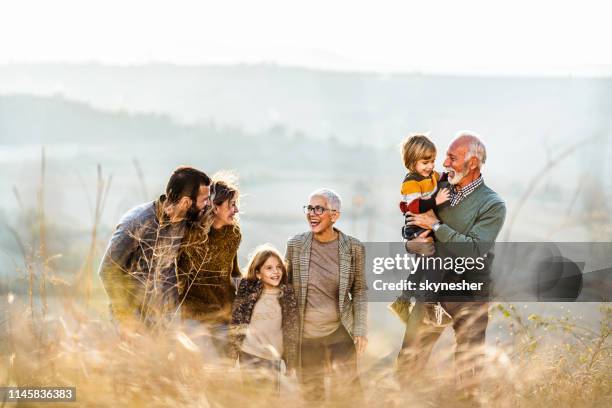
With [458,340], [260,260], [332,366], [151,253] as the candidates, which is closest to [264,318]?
[260,260]

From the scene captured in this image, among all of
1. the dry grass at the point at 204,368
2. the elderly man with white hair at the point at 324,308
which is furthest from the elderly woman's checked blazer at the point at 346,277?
the dry grass at the point at 204,368

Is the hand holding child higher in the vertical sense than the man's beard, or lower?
lower

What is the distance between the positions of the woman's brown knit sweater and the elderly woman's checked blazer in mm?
325

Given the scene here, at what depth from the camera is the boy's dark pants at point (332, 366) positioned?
4.32 m

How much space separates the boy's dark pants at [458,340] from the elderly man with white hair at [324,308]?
0.30 m

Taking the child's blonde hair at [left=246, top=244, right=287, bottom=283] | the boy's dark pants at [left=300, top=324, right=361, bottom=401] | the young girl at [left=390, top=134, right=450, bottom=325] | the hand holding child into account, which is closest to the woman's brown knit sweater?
the child's blonde hair at [left=246, top=244, right=287, bottom=283]

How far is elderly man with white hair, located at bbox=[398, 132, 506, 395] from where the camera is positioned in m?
4.30

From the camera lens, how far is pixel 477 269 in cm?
439

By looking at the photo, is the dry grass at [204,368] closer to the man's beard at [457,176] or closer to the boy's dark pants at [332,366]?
the boy's dark pants at [332,366]

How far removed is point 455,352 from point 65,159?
19.7ft

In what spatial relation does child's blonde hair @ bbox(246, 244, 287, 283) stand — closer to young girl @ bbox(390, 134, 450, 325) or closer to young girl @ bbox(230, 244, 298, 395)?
young girl @ bbox(230, 244, 298, 395)

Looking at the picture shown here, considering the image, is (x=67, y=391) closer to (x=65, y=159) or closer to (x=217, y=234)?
(x=217, y=234)

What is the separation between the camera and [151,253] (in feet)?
14.0

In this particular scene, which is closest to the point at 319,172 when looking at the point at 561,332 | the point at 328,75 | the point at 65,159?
the point at 328,75
